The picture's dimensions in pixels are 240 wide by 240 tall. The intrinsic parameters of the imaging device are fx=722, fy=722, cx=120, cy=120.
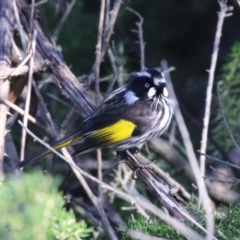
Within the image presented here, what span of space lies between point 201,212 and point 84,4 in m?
4.32

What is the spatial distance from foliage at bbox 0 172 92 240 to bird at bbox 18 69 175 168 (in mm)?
2326

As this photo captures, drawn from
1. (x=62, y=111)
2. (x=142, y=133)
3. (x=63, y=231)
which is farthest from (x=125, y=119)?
(x=63, y=231)

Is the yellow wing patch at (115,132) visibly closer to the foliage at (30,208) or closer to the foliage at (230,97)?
the foliage at (230,97)

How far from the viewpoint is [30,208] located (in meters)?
2.25

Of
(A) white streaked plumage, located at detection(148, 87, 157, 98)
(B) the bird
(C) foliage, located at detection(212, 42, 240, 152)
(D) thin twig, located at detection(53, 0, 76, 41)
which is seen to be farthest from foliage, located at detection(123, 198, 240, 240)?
(D) thin twig, located at detection(53, 0, 76, 41)

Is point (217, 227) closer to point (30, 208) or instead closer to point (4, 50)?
point (30, 208)

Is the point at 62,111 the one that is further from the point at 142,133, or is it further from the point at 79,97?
the point at 79,97

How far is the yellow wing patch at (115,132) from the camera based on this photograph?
4.95m

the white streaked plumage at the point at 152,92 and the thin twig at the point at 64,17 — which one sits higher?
the thin twig at the point at 64,17

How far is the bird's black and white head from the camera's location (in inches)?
203

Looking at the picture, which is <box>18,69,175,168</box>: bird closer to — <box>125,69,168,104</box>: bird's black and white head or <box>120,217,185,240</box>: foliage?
<box>125,69,168,104</box>: bird's black and white head

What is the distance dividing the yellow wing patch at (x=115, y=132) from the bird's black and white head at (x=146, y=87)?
0.22 m

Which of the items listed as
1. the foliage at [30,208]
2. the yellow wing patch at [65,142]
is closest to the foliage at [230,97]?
the yellow wing patch at [65,142]

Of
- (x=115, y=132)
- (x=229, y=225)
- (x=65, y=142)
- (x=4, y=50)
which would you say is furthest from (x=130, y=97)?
(x=229, y=225)
